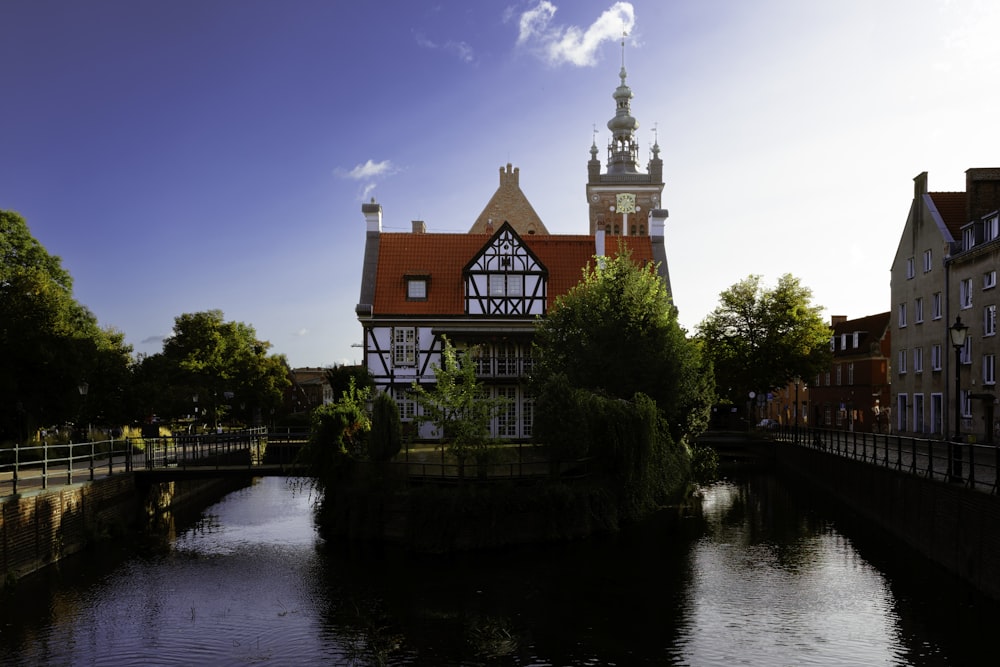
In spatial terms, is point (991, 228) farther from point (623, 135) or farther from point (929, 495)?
point (623, 135)

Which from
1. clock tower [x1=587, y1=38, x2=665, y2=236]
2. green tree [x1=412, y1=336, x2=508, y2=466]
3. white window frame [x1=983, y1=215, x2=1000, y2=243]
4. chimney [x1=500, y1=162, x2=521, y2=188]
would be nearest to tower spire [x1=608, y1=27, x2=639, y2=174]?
clock tower [x1=587, y1=38, x2=665, y2=236]

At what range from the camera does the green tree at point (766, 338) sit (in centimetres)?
5212

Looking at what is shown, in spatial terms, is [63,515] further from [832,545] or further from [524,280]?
[524,280]

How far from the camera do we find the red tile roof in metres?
42.6

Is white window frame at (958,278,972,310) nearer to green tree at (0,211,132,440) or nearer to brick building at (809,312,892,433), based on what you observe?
brick building at (809,312,892,433)

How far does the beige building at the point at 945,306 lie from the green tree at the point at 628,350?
11.0 meters

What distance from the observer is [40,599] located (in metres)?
18.0

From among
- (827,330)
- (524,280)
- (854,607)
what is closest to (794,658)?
(854,607)

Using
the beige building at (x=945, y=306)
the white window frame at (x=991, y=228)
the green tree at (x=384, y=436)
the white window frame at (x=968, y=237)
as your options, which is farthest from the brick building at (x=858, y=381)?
the green tree at (x=384, y=436)

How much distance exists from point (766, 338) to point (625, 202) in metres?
31.9

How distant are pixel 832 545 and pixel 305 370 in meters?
133

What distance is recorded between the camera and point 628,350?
104ft

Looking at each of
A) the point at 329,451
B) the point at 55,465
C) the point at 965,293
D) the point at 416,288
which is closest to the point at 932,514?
the point at 329,451

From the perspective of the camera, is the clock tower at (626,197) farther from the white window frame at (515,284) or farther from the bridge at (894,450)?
the white window frame at (515,284)
